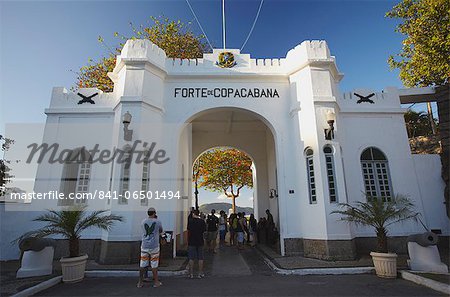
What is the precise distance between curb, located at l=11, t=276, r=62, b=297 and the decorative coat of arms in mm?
8524

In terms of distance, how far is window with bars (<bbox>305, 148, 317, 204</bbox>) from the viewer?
8448 millimetres

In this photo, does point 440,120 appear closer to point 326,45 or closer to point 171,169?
point 326,45

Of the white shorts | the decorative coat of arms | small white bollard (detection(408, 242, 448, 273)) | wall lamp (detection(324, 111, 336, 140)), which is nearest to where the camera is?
the white shorts

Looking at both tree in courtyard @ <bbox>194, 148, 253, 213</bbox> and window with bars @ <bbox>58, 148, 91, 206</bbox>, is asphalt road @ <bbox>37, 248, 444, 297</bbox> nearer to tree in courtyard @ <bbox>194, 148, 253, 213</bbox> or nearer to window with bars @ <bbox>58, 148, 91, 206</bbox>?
window with bars @ <bbox>58, 148, 91, 206</bbox>

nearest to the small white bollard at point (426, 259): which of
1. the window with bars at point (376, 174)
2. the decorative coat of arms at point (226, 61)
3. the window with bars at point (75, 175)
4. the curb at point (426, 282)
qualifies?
the curb at point (426, 282)

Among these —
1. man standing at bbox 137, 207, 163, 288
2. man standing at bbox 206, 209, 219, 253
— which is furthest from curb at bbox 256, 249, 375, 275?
man standing at bbox 206, 209, 219, 253

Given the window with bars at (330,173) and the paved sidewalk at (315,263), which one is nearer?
the paved sidewalk at (315,263)

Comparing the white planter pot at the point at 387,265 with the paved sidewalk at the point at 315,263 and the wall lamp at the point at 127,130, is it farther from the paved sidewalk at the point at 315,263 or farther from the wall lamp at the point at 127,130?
the wall lamp at the point at 127,130

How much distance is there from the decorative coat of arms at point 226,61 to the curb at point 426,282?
336 inches

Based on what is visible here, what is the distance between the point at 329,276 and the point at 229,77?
7.41 metres

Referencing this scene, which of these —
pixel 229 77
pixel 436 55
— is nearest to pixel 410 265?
pixel 229 77

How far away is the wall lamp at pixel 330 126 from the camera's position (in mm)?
8383

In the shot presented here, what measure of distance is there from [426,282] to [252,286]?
3.68 m

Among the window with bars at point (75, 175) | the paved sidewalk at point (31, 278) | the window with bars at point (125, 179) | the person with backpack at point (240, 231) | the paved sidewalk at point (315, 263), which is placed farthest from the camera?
the person with backpack at point (240, 231)
